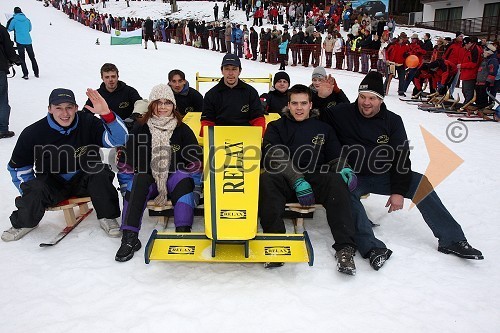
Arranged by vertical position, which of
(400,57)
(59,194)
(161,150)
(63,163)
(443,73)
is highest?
(400,57)

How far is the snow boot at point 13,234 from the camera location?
3568 millimetres

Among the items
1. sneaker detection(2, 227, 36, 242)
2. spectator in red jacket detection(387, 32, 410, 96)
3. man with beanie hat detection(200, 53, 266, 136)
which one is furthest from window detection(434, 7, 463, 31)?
sneaker detection(2, 227, 36, 242)

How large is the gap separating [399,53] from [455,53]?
1903 millimetres

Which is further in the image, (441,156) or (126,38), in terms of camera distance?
(126,38)

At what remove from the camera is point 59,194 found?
12.0 feet

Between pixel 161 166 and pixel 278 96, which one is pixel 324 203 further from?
pixel 278 96

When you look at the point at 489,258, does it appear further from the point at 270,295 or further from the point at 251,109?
the point at 251,109

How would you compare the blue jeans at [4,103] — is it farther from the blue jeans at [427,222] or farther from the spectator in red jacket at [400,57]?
the spectator in red jacket at [400,57]

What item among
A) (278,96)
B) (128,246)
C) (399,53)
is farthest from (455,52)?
(128,246)

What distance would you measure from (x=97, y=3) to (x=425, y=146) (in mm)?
56809

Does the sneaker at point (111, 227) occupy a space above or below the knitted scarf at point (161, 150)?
below

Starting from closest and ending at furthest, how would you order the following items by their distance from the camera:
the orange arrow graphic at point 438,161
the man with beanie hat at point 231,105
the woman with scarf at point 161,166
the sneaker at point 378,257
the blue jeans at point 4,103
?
the sneaker at point 378,257
the woman with scarf at point 161,166
the man with beanie hat at point 231,105
the orange arrow graphic at point 438,161
the blue jeans at point 4,103

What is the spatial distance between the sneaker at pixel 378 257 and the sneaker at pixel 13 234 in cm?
326

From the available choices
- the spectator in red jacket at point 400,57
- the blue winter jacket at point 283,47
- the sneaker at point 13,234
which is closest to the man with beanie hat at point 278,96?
the sneaker at point 13,234
